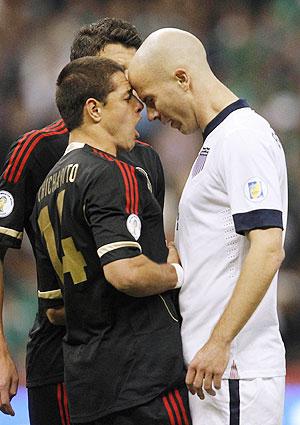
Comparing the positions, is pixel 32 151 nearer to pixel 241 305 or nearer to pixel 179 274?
pixel 179 274

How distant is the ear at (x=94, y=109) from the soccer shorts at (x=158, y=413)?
2.24 ft

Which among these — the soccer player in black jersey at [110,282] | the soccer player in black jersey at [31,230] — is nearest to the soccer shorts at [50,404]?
the soccer player in black jersey at [31,230]

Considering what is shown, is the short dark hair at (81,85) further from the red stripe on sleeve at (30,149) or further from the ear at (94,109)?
the red stripe on sleeve at (30,149)

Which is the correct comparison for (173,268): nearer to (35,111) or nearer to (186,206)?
(186,206)

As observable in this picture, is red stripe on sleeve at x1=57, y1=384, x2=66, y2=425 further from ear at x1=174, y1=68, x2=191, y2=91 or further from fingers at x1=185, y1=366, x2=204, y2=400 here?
ear at x1=174, y1=68, x2=191, y2=91

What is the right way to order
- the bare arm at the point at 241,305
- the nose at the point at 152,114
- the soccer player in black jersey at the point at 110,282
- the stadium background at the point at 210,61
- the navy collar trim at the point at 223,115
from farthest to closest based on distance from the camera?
the stadium background at the point at 210,61
the nose at the point at 152,114
the navy collar trim at the point at 223,115
the soccer player in black jersey at the point at 110,282
the bare arm at the point at 241,305

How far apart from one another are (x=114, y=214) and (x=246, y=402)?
528 millimetres

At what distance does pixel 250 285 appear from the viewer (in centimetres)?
205

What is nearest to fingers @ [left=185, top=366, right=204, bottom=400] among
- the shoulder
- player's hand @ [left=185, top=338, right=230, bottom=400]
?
player's hand @ [left=185, top=338, right=230, bottom=400]

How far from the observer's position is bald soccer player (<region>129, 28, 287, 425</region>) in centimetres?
208

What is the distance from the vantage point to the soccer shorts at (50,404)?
2643mm

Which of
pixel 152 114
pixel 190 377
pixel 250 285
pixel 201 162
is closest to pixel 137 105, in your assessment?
pixel 152 114

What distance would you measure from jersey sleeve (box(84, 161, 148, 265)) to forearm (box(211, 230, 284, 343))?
25cm

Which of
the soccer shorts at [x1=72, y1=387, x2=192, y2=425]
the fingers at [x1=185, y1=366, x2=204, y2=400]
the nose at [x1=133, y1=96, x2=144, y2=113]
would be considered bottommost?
the soccer shorts at [x1=72, y1=387, x2=192, y2=425]
